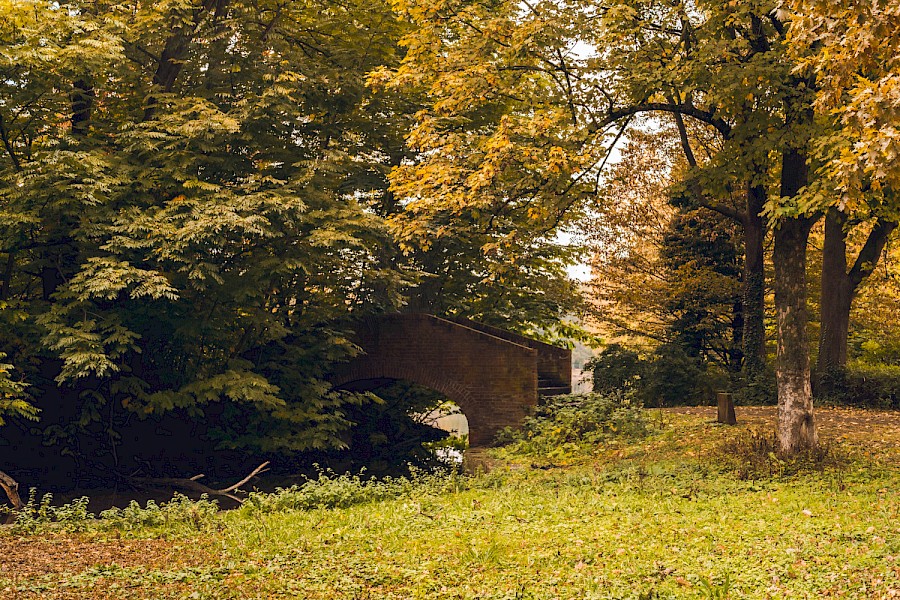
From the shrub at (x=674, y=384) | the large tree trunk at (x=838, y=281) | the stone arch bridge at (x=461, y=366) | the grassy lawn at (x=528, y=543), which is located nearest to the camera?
the grassy lawn at (x=528, y=543)

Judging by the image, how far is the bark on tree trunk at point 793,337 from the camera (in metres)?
11.2

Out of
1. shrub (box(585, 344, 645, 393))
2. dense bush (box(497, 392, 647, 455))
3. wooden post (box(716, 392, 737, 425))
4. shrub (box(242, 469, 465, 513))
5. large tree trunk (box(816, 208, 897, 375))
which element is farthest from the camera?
shrub (box(585, 344, 645, 393))

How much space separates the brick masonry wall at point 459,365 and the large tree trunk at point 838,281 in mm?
7452

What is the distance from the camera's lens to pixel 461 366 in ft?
61.3

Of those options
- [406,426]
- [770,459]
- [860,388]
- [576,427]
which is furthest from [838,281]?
[406,426]

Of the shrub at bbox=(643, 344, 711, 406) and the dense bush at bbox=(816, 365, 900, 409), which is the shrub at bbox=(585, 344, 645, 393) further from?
the dense bush at bbox=(816, 365, 900, 409)

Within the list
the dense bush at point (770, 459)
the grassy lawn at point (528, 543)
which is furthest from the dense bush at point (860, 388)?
the grassy lawn at point (528, 543)

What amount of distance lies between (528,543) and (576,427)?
26.5 feet

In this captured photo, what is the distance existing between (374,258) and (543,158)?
8507mm

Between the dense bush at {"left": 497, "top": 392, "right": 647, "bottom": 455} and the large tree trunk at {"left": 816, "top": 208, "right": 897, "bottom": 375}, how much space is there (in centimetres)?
622

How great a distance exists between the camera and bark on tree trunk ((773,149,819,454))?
11234mm

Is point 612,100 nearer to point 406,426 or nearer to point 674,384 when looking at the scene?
point 674,384

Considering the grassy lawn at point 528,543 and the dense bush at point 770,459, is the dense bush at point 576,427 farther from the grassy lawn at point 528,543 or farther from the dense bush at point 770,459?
the grassy lawn at point 528,543

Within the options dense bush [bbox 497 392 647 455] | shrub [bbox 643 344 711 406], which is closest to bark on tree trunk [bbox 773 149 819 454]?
dense bush [bbox 497 392 647 455]
